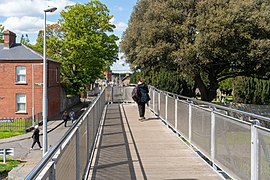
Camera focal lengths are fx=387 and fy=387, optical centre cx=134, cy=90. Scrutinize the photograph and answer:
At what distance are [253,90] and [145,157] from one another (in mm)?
A: 33098

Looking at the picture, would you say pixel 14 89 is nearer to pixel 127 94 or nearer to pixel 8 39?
pixel 8 39

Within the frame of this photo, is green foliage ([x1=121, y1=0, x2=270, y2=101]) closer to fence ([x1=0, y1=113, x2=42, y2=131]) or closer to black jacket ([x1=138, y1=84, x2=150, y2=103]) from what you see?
black jacket ([x1=138, y1=84, x2=150, y2=103])

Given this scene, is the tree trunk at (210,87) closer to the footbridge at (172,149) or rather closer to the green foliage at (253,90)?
the green foliage at (253,90)

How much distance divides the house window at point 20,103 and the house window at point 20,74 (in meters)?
1.57

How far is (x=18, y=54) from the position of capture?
40.7m

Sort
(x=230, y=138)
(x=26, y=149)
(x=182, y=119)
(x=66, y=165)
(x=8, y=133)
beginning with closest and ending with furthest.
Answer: (x=66, y=165), (x=230, y=138), (x=182, y=119), (x=26, y=149), (x=8, y=133)

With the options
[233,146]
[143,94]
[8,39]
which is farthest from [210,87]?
[8,39]

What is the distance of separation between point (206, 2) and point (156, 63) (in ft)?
15.6

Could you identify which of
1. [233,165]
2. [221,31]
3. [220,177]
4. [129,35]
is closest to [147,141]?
[220,177]

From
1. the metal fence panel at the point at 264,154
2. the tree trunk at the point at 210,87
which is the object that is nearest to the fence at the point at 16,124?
the tree trunk at the point at 210,87

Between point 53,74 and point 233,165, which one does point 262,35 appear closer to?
point 233,165

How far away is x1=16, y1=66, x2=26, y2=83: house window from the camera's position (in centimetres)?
4019

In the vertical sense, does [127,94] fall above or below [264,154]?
above

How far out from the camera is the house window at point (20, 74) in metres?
40.2
